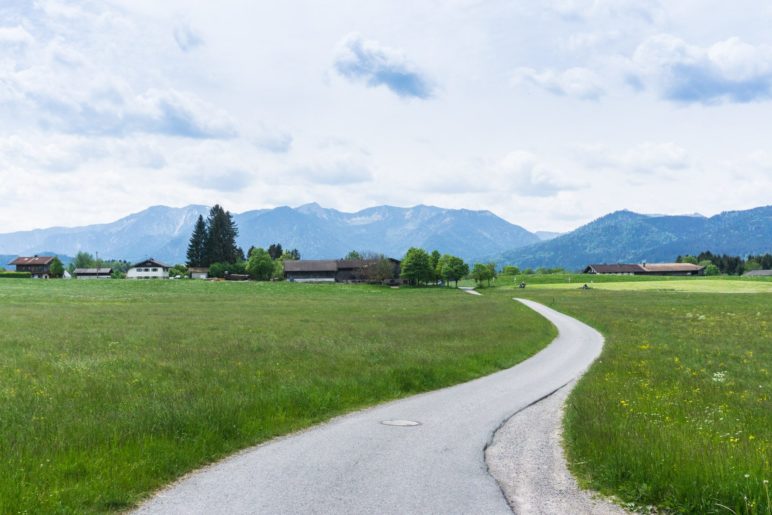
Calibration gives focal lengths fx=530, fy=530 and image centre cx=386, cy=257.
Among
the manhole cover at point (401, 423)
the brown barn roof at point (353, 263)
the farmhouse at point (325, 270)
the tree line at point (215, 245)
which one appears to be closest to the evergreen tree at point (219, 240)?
the tree line at point (215, 245)

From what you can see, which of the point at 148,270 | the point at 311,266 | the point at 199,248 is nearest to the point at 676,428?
the point at 311,266

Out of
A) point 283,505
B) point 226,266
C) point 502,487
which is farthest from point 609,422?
point 226,266

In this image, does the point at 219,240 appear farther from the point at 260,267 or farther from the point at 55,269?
the point at 55,269

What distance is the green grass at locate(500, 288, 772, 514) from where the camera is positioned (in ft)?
26.5

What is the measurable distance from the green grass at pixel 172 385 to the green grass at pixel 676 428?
239 inches

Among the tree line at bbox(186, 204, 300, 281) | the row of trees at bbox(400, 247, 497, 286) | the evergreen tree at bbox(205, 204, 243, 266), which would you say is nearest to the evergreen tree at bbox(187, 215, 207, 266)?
the tree line at bbox(186, 204, 300, 281)

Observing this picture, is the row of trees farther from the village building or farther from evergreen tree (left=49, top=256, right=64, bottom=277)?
evergreen tree (left=49, top=256, right=64, bottom=277)

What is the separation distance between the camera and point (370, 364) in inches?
874

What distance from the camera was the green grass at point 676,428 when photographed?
26.5ft

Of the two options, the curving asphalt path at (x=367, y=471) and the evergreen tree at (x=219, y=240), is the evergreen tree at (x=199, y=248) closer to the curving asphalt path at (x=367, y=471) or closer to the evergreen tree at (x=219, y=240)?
the evergreen tree at (x=219, y=240)

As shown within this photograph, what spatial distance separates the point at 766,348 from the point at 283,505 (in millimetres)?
32486

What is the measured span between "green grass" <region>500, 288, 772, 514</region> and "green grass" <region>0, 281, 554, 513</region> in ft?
19.9

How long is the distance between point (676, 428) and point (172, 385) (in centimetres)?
1419

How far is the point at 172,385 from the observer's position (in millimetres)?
16859
